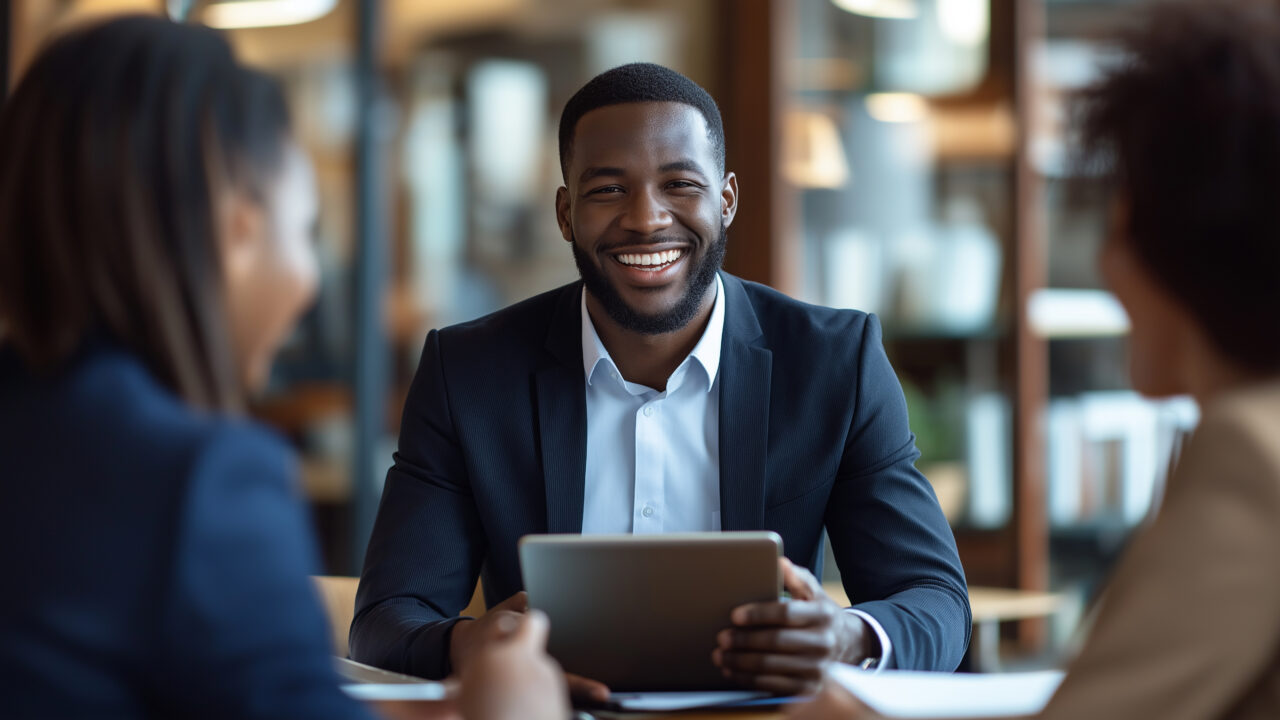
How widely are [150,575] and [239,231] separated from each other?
11.5 inches

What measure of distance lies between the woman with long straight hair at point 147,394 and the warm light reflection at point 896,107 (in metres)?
3.57

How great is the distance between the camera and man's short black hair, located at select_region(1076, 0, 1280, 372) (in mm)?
917

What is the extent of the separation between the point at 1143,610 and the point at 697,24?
3871 mm

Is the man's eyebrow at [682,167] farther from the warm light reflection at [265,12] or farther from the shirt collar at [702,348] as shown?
the warm light reflection at [265,12]

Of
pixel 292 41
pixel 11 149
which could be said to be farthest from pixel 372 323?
pixel 11 149

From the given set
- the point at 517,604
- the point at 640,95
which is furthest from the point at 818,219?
the point at 517,604

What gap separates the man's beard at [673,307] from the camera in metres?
1.97

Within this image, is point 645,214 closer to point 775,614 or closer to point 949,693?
point 775,614

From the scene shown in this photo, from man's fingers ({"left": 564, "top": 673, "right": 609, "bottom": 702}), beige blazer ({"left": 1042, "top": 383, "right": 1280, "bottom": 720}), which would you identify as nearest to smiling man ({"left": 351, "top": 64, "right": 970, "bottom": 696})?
man's fingers ({"left": 564, "top": 673, "right": 609, "bottom": 702})

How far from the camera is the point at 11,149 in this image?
92 cm

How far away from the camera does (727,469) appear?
1.85 meters

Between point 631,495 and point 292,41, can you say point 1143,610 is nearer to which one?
point 631,495

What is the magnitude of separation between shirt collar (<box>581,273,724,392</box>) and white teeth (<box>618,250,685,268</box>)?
11 cm

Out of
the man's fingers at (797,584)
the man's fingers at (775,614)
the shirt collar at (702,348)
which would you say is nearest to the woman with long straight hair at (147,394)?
the man's fingers at (775,614)
